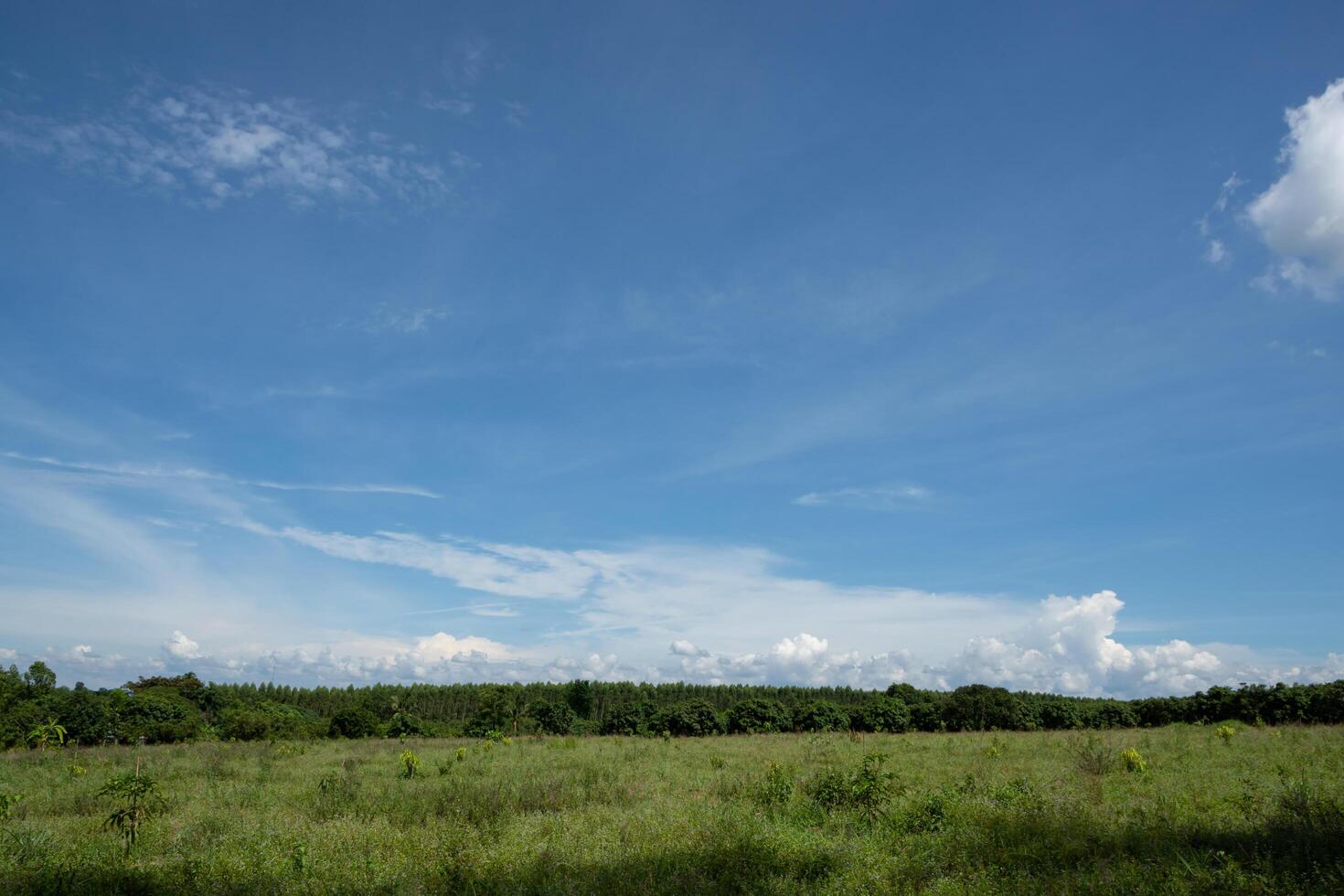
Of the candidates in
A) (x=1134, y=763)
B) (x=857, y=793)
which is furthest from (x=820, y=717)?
(x=857, y=793)

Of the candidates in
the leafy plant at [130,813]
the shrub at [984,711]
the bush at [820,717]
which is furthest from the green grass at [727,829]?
the bush at [820,717]

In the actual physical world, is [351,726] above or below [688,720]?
below

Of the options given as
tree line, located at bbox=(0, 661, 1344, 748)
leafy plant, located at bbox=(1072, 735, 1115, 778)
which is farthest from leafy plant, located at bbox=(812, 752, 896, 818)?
tree line, located at bbox=(0, 661, 1344, 748)

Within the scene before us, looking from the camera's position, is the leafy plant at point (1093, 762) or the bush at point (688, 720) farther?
the bush at point (688, 720)

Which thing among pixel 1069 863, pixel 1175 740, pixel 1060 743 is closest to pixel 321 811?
pixel 1069 863

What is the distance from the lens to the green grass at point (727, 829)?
9398 mm

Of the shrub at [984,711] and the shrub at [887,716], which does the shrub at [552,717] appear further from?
the shrub at [984,711]

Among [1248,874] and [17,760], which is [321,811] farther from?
[17,760]

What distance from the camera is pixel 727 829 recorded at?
38.4 ft

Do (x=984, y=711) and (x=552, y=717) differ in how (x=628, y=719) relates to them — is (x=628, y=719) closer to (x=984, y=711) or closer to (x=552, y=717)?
(x=552, y=717)

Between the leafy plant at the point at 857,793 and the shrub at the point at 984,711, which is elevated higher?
the leafy plant at the point at 857,793

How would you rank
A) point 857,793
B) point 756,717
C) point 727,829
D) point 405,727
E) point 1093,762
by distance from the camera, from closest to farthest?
point 727,829, point 857,793, point 1093,762, point 405,727, point 756,717

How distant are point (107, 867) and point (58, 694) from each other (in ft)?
131

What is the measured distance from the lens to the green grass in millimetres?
9398
